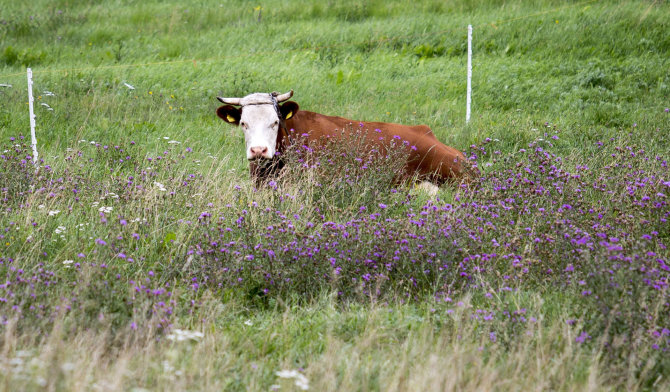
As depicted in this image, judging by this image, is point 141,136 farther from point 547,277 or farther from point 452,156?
point 547,277

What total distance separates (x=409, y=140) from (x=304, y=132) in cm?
123

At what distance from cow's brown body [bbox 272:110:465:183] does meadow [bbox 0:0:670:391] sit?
0.44 meters

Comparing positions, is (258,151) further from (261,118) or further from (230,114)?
(230,114)

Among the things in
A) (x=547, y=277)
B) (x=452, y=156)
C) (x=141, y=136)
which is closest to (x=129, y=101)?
(x=141, y=136)

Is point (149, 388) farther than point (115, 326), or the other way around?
point (115, 326)

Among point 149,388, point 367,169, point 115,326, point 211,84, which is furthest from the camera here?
point 211,84

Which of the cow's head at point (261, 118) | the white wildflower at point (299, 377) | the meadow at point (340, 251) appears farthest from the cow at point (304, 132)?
the white wildflower at point (299, 377)

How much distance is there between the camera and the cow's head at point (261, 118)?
742 cm

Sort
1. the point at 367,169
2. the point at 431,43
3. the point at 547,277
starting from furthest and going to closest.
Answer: the point at 431,43 → the point at 367,169 → the point at 547,277

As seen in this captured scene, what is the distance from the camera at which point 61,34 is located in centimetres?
1648

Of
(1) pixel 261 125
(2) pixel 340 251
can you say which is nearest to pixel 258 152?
(1) pixel 261 125

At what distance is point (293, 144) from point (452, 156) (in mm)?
2045

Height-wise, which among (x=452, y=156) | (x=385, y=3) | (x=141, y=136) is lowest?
(x=141, y=136)

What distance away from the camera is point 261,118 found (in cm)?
774
